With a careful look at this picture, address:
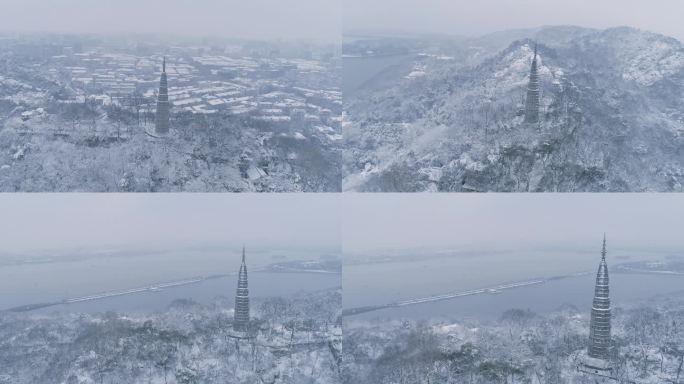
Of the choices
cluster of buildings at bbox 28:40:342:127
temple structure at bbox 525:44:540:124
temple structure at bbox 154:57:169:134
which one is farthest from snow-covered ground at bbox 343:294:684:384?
temple structure at bbox 154:57:169:134

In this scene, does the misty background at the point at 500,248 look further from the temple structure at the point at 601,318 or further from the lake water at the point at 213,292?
the lake water at the point at 213,292

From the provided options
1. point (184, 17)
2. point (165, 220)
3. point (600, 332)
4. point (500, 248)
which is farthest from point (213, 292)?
point (600, 332)

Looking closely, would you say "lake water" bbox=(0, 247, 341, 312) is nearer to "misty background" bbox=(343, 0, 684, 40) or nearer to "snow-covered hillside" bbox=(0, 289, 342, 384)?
"snow-covered hillside" bbox=(0, 289, 342, 384)

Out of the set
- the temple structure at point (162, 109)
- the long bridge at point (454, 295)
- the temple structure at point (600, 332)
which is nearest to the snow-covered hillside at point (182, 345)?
the long bridge at point (454, 295)

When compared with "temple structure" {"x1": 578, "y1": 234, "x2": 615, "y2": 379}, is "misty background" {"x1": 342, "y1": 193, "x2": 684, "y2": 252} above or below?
above

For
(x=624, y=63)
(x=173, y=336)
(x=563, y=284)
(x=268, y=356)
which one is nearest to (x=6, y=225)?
(x=173, y=336)

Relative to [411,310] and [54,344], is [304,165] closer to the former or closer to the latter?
[411,310]

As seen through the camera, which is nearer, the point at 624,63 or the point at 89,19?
the point at 89,19
